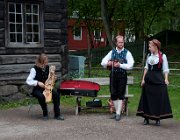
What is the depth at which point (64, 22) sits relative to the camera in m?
13.1

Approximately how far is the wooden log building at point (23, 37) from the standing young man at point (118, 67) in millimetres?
3295

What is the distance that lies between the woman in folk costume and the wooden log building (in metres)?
4.23

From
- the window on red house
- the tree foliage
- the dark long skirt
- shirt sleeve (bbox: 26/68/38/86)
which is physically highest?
the tree foliage

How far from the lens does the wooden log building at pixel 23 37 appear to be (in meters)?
11.8

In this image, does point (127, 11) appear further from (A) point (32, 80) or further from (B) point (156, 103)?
(B) point (156, 103)

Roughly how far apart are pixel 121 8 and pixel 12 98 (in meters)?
22.9

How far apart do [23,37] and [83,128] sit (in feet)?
14.0

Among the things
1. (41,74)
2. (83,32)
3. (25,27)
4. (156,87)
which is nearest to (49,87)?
(41,74)

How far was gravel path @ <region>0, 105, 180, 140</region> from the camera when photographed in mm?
7992

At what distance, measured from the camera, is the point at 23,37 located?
12117 mm

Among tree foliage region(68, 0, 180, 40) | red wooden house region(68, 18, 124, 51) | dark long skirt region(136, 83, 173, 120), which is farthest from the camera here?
red wooden house region(68, 18, 124, 51)

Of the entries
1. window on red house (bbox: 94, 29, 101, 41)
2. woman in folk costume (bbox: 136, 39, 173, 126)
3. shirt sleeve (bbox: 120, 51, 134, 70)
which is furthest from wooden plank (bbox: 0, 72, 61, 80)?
window on red house (bbox: 94, 29, 101, 41)

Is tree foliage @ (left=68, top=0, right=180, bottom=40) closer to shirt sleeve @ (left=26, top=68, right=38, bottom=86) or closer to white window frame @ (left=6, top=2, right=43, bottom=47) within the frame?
white window frame @ (left=6, top=2, right=43, bottom=47)

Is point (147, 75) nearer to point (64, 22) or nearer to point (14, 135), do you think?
point (14, 135)
